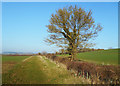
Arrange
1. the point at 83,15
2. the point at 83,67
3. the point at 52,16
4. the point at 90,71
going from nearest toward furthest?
the point at 90,71 < the point at 83,67 < the point at 83,15 < the point at 52,16

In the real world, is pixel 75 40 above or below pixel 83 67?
above

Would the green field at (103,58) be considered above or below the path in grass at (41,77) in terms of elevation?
above

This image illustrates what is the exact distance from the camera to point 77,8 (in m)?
21.6

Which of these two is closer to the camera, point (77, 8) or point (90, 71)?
point (90, 71)

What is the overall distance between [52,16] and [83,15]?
6.47m

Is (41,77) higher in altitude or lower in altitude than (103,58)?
lower

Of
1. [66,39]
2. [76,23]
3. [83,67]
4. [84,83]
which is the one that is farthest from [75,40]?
[84,83]

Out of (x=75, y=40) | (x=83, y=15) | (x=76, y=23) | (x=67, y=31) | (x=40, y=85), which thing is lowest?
(x=40, y=85)

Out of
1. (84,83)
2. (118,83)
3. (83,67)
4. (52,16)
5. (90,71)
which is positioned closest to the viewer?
(118,83)

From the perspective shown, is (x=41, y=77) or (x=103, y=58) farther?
(x=103, y=58)

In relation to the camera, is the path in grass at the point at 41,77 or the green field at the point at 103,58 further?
the green field at the point at 103,58

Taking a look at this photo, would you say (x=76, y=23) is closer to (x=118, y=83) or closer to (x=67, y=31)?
(x=67, y=31)

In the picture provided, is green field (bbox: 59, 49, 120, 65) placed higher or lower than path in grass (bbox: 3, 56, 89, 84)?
higher

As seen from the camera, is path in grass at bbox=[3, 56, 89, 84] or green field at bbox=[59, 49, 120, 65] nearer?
path in grass at bbox=[3, 56, 89, 84]
